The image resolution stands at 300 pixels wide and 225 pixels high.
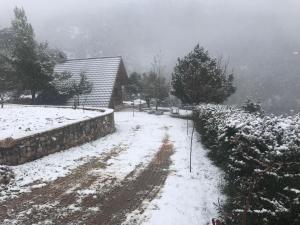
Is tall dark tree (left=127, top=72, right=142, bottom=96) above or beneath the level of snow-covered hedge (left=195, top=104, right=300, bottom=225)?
above

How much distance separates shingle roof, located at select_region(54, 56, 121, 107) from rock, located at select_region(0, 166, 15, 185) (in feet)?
66.7

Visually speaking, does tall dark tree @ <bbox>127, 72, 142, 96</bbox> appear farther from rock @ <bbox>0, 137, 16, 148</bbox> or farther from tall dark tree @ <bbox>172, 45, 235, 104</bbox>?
rock @ <bbox>0, 137, 16, 148</bbox>

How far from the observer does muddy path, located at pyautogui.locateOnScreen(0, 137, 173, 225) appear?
7.57m

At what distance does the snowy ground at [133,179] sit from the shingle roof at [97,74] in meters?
14.1

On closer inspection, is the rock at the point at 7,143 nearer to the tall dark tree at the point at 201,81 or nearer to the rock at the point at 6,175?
the rock at the point at 6,175

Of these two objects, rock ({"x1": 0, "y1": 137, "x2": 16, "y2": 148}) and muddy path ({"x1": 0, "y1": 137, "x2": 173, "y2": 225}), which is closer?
muddy path ({"x1": 0, "y1": 137, "x2": 173, "y2": 225})

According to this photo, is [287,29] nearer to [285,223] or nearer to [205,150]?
[205,150]

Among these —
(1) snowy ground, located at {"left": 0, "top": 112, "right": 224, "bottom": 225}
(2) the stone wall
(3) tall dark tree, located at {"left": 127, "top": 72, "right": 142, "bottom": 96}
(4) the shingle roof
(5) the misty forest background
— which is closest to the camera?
(1) snowy ground, located at {"left": 0, "top": 112, "right": 224, "bottom": 225}

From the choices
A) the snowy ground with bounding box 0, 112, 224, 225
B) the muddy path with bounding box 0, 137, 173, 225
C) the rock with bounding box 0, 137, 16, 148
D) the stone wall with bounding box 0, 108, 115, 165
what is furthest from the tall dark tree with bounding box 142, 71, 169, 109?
the rock with bounding box 0, 137, 16, 148

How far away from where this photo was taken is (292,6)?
168250 millimetres

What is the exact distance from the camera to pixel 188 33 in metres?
145

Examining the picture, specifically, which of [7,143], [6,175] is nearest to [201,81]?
[7,143]

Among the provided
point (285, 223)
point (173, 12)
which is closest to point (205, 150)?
point (285, 223)

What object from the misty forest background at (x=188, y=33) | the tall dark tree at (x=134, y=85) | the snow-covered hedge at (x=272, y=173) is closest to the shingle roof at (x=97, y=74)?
the tall dark tree at (x=134, y=85)
